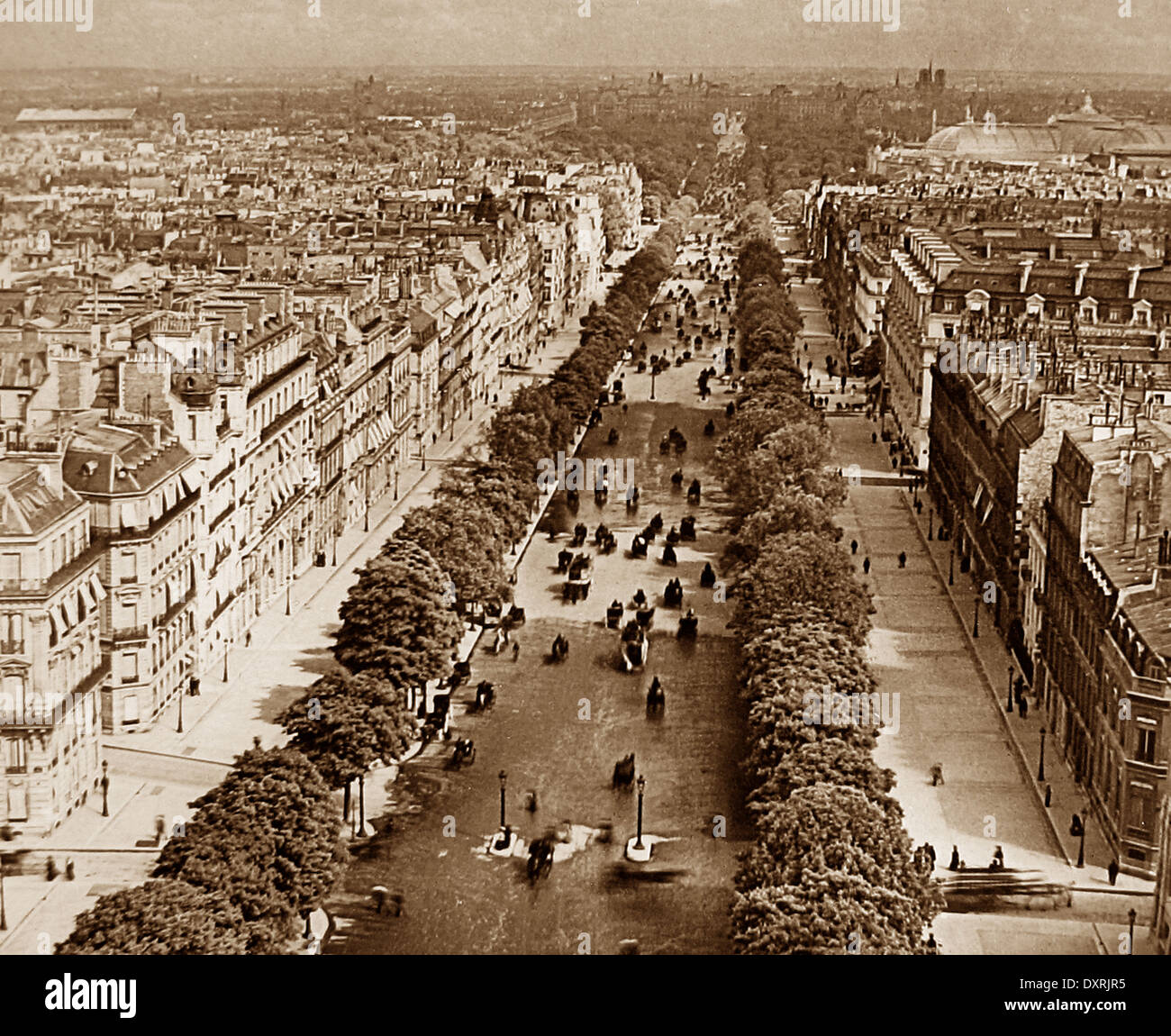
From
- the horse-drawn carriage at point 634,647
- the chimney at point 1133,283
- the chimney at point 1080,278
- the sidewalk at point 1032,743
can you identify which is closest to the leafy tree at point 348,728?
the horse-drawn carriage at point 634,647

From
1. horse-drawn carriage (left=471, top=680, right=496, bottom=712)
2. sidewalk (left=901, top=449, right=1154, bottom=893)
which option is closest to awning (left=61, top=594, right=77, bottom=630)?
horse-drawn carriage (left=471, top=680, right=496, bottom=712)

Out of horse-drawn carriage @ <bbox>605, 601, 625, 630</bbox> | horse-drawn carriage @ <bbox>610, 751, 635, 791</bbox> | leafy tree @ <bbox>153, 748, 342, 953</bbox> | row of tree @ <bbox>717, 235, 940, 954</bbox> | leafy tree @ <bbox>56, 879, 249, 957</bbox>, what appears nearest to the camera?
leafy tree @ <bbox>56, 879, 249, 957</bbox>

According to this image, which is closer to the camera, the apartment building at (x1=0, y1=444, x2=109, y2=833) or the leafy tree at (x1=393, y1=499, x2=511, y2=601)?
the apartment building at (x1=0, y1=444, x2=109, y2=833)

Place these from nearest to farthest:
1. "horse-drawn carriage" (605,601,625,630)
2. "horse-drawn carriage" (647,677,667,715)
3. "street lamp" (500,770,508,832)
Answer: "street lamp" (500,770,508,832) < "horse-drawn carriage" (647,677,667,715) < "horse-drawn carriage" (605,601,625,630)

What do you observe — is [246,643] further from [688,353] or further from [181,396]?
[688,353]

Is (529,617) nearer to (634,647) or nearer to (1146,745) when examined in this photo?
(634,647)

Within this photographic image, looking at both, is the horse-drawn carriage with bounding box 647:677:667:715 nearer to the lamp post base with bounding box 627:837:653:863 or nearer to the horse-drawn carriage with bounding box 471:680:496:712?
the horse-drawn carriage with bounding box 471:680:496:712
